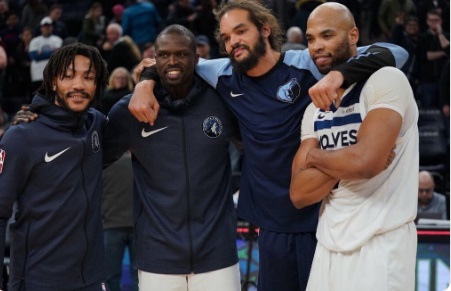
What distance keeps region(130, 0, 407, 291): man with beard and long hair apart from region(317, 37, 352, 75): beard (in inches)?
15.7

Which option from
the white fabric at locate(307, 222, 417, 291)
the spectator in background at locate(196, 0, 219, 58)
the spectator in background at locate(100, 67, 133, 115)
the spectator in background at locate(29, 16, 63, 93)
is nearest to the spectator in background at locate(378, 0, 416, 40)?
the spectator in background at locate(196, 0, 219, 58)

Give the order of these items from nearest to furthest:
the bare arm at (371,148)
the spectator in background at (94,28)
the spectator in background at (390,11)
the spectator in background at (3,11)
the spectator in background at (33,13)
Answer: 1. the bare arm at (371,148)
2. the spectator in background at (390,11)
3. the spectator in background at (94,28)
4. the spectator in background at (33,13)
5. the spectator in background at (3,11)

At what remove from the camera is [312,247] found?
467 centimetres

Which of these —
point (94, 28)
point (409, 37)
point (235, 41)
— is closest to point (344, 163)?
point (235, 41)

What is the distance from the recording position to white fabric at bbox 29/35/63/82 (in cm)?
1408

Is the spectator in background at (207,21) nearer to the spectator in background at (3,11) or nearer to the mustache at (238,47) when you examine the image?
the spectator in background at (3,11)

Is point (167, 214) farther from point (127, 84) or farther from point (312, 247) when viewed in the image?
point (127, 84)

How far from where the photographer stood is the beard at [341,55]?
433 cm

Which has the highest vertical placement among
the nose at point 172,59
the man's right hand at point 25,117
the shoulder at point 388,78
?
the nose at point 172,59

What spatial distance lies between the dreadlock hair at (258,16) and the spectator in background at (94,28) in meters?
9.95

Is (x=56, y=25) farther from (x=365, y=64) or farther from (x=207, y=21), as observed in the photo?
(x=365, y=64)

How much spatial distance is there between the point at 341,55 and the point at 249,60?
62 cm

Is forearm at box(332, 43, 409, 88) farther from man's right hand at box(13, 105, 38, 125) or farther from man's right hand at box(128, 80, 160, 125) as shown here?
man's right hand at box(13, 105, 38, 125)

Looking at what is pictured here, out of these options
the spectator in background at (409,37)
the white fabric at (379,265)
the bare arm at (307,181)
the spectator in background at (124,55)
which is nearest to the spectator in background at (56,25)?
the spectator in background at (124,55)
